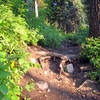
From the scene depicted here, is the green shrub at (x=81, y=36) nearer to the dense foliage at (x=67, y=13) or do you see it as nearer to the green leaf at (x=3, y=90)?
the green leaf at (x=3, y=90)

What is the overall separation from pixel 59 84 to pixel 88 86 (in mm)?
792

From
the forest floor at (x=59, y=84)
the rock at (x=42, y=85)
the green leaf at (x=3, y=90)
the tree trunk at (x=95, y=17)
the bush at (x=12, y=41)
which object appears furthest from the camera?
the tree trunk at (x=95, y=17)

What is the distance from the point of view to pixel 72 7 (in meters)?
21.1

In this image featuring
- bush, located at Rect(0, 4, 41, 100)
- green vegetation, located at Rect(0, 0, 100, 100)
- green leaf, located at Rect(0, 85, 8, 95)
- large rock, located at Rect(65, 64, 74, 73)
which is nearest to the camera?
green leaf, located at Rect(0, 85, 8, 95)

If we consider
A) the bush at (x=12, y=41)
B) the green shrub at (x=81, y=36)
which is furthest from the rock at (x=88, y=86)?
the green shrub at (x=81, y=36)

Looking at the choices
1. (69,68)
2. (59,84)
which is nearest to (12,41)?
(59,84)

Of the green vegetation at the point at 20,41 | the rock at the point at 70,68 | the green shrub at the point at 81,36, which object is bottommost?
the rock at the point at 70,68

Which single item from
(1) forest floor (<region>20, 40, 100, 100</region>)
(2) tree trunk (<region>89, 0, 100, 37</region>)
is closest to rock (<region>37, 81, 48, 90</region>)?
(1) forest floor (<region>20, 40, 100, 100</region>)

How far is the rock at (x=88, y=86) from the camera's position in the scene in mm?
3154

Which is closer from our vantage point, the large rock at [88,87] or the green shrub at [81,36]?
the large rock at [88,87]

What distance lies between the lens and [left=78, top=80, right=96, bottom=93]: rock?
3154 mm

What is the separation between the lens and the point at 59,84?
3.44 m

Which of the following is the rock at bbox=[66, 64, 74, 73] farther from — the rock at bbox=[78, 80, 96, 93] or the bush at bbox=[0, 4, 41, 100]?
the bush at bbox=[0, 4, 41, 100]

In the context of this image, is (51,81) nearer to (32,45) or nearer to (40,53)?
(40,53)
